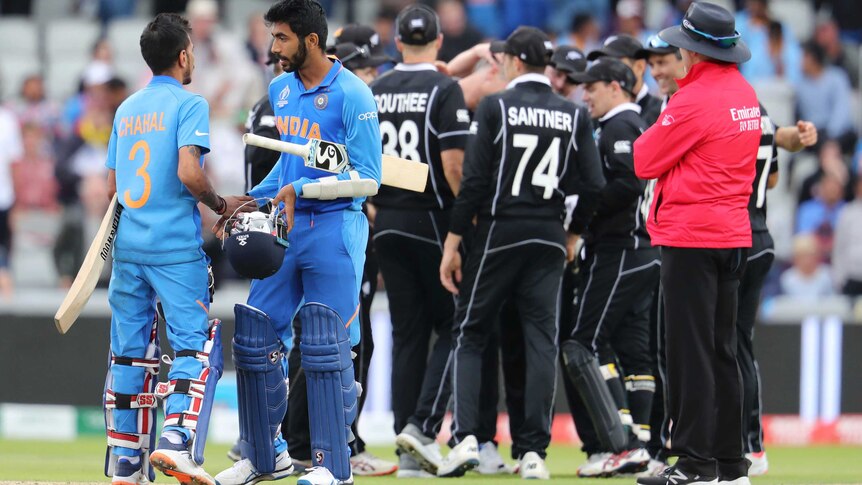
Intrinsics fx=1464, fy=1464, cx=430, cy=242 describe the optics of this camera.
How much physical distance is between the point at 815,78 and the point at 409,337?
9.32 meters

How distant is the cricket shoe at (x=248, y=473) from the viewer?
7.04m

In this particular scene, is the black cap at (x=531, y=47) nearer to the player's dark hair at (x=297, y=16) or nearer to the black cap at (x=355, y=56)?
the black cap at (x=355, y=56)

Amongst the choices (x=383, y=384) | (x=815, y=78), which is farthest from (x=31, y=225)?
(x=815, y=78)

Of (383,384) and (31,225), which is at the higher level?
(31,225)

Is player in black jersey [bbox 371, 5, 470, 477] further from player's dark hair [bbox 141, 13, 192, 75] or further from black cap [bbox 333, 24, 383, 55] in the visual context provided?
player's dark hair [bbox 141, 13, 192, 75]

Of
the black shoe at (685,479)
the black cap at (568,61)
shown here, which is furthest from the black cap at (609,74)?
the black shoe at (685,479)

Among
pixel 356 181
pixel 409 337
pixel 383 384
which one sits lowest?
pixel 383 384

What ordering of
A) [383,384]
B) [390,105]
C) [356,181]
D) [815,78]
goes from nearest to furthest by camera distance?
[356,181] → [390,105] → [383,384] → [815,78]

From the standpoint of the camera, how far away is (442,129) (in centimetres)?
913

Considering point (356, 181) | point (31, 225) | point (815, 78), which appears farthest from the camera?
point (815, 78)

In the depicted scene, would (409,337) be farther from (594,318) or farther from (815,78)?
(815,78)

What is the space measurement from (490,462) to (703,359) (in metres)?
2.29

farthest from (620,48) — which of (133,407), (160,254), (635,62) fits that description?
(133,407)

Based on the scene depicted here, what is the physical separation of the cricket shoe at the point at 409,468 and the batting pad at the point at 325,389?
6.99 feet
